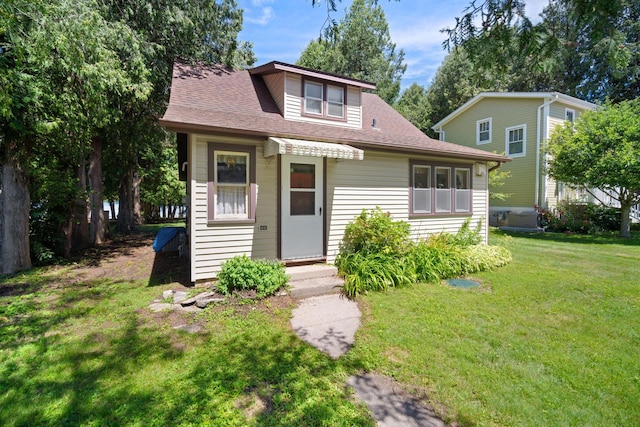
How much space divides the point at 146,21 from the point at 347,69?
19.9 m

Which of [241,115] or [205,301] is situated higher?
[241,115]

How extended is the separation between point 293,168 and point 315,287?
106 inches

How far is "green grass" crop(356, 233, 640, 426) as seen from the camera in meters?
2.85

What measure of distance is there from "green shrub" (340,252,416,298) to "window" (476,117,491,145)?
49.2ft

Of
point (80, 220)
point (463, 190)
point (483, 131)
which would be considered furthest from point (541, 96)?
point (80, 220)

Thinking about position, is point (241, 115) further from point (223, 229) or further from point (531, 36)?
point (531, 36)

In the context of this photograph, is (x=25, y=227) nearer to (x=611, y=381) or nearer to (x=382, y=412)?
(x=382, y=412)

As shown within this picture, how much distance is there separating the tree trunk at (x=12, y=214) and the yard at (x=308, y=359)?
57.4 inches

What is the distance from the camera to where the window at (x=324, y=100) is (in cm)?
843

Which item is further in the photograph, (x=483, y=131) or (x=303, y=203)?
(x=483, y=131)

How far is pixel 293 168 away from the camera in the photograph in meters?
6.91

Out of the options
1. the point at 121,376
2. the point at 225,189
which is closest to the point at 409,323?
the point at 121,376

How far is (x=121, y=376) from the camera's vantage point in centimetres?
329

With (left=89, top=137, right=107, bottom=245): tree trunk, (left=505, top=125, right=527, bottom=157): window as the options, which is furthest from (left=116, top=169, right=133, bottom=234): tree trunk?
(left=505, top=125, right=527, bottom=157): window
